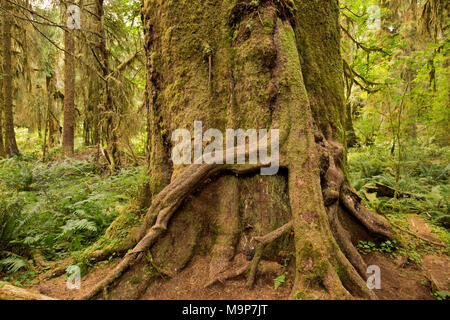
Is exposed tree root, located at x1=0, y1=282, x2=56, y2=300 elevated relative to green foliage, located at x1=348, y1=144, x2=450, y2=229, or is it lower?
lower

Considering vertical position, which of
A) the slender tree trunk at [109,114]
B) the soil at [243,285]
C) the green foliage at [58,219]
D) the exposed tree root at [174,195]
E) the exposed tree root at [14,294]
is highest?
the slender tree trunk at [109,114]

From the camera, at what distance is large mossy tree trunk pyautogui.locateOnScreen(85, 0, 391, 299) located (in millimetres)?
2305

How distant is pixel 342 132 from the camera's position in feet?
11.6

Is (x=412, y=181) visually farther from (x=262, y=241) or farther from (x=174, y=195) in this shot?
(x=174, y=195)

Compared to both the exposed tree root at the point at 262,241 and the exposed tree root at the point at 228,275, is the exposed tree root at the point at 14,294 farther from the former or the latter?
the exposed tree root at the point at 262,241

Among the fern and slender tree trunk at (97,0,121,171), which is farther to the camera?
slender tree trunk at (97,0,121,171)

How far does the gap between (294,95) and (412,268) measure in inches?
97.2

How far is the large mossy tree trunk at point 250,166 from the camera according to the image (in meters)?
2.30

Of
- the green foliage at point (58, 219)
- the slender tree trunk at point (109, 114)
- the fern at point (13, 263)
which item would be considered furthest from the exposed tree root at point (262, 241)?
the slender tree trunk at point (109, 114)

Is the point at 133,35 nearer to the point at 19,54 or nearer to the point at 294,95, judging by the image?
the point at 19,54

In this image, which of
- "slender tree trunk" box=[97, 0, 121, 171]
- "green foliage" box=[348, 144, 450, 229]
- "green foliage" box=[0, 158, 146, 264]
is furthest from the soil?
"slender tree trunk" box=[97, 0, 121, 171]

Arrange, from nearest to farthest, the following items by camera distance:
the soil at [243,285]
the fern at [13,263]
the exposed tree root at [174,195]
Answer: the soil at [243,285] < the exposed tree root at [174,195] < the fern at [13,263]

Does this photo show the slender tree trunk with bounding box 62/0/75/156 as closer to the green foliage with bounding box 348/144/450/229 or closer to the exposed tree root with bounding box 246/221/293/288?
the exposed tree root with bounding box 246/221/293/288

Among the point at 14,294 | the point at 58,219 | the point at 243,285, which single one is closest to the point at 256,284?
the point at 243,285
